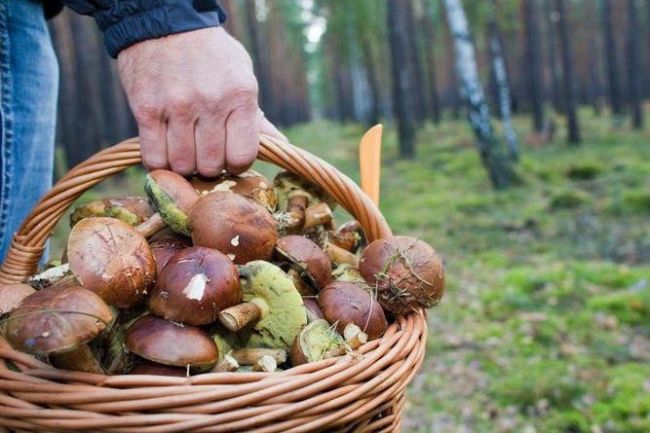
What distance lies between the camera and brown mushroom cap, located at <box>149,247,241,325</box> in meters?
1.29

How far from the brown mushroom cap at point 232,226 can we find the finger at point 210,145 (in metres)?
0.15

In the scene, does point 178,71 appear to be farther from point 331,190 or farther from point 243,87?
point 331,190

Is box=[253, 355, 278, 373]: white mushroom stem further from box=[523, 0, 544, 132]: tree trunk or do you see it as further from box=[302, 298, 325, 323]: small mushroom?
box=[523, 0, 544, 132]: tree trunk

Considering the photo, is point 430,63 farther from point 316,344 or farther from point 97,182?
point 316,344

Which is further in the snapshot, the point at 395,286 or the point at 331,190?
the point at 331,190

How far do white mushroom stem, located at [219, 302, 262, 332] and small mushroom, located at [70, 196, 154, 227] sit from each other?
19.0 inches

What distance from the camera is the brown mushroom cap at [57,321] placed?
1.07 meters

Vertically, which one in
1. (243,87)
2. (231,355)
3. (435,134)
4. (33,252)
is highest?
(243,87)

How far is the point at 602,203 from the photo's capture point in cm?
886

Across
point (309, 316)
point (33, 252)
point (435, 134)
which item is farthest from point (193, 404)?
point (435, 134)

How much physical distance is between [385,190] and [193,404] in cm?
1136

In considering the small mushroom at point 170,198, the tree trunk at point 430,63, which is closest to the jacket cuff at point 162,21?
the small mushroom at point 170,198

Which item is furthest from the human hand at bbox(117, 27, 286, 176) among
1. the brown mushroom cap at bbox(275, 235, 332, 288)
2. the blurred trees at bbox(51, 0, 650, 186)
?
the blurred trees at bbox(51, 0, 650, 186)

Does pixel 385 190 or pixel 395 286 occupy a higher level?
pixel 395 286
